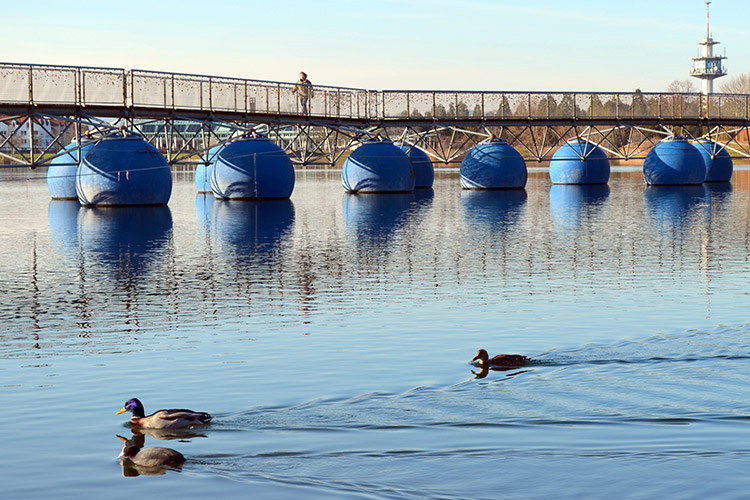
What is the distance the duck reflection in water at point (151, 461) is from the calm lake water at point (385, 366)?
14 cm

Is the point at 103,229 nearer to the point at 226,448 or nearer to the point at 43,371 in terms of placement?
the point at 43,371

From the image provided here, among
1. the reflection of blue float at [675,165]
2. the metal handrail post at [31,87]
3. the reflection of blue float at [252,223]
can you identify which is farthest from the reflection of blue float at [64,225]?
the reflection of blue float at [675,165]

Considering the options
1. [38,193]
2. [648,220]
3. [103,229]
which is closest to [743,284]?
[648,220]

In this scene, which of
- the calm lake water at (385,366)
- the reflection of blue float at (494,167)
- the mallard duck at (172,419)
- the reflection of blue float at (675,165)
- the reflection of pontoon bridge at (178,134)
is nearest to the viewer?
the calm lake water at (385,366)

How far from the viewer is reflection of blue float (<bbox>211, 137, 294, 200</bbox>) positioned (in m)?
65.8

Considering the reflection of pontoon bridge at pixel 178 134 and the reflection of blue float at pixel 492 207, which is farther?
the reflection of pontoon bridge at pixel 178 134

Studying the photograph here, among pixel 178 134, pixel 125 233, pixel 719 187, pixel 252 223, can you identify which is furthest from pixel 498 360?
pixel 719 187

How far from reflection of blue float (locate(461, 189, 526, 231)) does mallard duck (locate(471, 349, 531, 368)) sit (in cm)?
2759

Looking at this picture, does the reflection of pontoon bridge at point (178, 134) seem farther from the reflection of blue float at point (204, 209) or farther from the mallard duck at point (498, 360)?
the mallard duck at point (498, 360)

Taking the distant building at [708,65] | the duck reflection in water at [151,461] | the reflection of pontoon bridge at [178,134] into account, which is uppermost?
the distant building at [708,65]

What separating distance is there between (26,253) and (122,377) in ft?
68.4

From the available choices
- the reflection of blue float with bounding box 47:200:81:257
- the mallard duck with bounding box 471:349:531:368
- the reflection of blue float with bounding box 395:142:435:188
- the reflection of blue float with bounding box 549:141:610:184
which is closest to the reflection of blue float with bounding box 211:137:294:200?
the reflection of blue float with bounding box 47:200:81:257

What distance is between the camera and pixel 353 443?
13367mm

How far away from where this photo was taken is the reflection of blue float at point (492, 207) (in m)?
48.8
